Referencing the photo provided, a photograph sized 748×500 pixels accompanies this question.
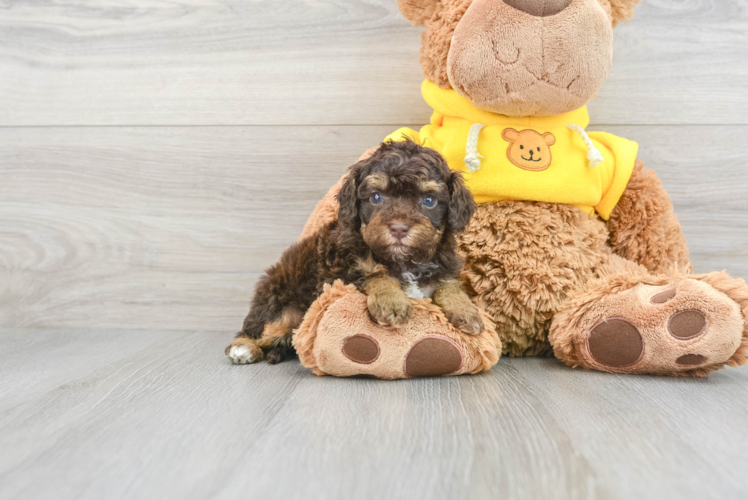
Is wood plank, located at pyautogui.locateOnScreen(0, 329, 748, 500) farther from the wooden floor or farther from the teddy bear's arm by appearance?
the teddy bear's arm

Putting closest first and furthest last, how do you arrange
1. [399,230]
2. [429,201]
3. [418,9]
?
[399,230] → [429,201] → [418,9]

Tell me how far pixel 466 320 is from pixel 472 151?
566 mm

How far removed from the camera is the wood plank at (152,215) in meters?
2.42

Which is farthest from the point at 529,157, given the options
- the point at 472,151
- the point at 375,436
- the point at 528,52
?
the point at 375,436

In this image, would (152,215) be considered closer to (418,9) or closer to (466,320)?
(418,9)

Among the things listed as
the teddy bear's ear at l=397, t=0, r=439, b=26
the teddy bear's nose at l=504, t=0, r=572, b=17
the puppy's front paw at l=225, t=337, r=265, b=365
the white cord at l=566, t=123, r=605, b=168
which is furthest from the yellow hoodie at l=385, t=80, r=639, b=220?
the puppy's front paw at l=225, t=337, r=265, b=365

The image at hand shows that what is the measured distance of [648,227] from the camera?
194 cm

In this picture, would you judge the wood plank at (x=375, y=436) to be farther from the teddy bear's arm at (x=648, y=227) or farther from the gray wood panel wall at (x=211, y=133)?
the gray wood panel wall at (x=211, y=133)

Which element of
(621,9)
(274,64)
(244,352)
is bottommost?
(244,352)

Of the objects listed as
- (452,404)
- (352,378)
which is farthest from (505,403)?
(352,378)

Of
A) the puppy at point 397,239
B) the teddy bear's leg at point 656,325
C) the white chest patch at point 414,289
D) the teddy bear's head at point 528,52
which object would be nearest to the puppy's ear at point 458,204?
the puppy at point 397,239

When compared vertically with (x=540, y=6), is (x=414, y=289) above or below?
below

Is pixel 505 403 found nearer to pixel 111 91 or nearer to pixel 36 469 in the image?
pixel 36 469

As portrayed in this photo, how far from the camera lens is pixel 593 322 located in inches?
64.6
